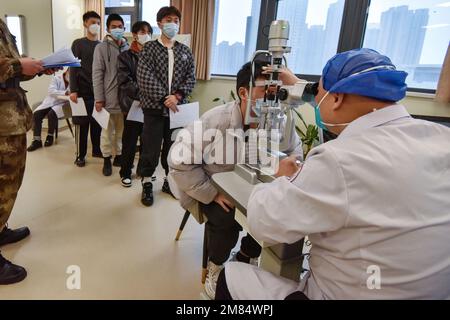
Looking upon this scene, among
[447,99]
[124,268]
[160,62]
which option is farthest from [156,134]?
[447,99]


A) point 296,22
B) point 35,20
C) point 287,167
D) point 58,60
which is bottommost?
point 287,167

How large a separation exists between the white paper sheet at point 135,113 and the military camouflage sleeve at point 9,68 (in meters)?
1.27

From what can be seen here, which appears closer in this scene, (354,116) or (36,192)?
(354,116)

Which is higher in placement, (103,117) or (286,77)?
(286,77)

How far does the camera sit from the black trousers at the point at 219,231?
4.35 feet

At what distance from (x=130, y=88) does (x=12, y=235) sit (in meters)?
1.46

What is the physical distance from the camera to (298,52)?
10.6 feet

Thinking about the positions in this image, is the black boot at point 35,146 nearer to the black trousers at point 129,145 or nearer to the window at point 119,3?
the black trousers at point 129,145

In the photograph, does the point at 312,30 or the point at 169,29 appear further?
the point at 312,30

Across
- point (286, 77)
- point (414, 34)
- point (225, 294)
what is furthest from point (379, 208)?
point (414, 34)

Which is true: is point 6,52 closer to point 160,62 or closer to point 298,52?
point 160,62

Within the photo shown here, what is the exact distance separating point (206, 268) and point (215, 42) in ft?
9.87

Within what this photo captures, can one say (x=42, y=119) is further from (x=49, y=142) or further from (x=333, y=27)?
(x=333, y=27)

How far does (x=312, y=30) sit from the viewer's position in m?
3.07
